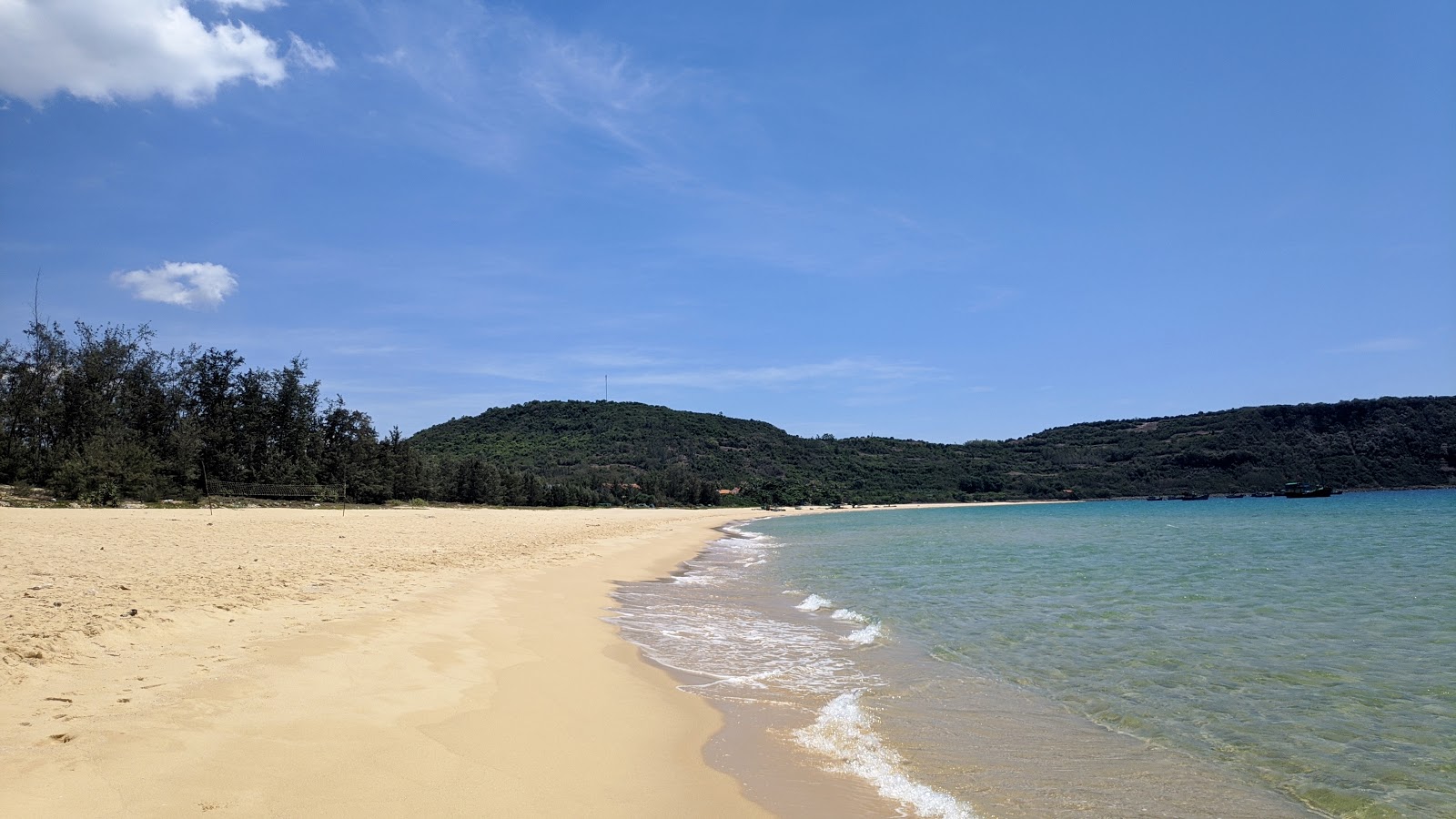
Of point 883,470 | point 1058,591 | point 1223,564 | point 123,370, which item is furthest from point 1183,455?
point 123,370

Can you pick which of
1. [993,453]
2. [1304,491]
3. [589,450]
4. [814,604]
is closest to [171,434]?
[814,604]

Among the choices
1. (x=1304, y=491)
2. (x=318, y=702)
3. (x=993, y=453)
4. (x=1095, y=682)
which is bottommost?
(x=1095, y=682)

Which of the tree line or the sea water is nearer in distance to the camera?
the sea water

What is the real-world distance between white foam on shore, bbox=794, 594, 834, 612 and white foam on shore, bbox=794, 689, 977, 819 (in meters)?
5.91

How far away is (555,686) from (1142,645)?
7.48 m

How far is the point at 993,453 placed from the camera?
146125 millimetres

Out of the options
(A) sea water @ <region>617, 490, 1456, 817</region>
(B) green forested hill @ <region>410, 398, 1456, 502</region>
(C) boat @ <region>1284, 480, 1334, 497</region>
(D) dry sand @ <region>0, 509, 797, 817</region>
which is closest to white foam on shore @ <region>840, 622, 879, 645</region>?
(A) sea water @ <region>617, 490, 1456, 817</region>

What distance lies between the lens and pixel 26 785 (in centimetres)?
351

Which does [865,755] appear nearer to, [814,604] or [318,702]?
[318,702]

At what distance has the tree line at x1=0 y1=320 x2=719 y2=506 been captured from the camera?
97.9 ft

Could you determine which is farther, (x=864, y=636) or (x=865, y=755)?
(x=864, y=636)

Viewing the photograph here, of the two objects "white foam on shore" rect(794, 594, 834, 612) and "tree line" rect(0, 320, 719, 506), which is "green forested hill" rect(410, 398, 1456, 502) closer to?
"tree line" rect(0, 320, 719, 506)

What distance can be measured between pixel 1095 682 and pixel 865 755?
12.2ft

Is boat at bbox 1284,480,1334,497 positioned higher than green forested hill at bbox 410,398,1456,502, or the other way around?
green forested hill at bbox 410,398,1456,502
